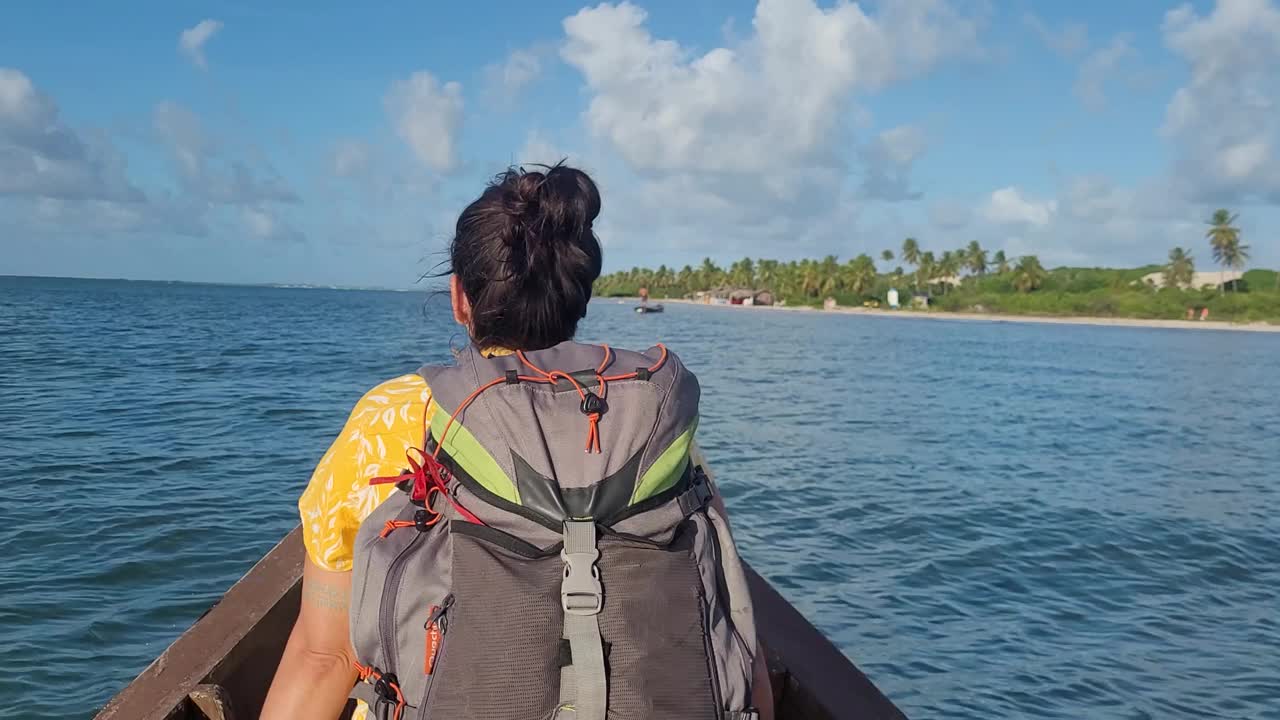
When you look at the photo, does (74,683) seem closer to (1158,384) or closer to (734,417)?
(734,417)

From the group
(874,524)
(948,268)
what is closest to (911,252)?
(948,268)

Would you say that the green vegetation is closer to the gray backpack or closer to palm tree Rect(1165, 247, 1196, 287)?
palm tree Rect(1165, 247, 1196, 287)

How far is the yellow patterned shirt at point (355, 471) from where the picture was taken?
193 centimetres

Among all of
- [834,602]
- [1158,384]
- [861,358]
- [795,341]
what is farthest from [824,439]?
[795,341]

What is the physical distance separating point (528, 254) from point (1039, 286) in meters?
128

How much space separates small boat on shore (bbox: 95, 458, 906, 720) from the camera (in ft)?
10.1

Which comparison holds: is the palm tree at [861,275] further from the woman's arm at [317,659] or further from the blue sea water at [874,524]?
the woman's arm at [317,659]

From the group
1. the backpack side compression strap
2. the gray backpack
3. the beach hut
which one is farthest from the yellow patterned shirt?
the beach hut

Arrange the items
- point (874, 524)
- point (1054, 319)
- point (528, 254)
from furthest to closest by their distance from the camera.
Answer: point (1054, 319)
point (874, 524)
point (528, 254)

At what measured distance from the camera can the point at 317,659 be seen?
2010 mm

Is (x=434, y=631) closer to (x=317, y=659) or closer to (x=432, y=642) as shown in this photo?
(x=432, y=642)

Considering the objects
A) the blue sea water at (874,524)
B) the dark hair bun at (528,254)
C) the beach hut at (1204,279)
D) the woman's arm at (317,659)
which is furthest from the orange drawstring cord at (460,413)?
the beach hut at (1204,279)

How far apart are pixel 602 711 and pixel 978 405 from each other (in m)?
26.9

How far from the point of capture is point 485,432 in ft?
5.29
